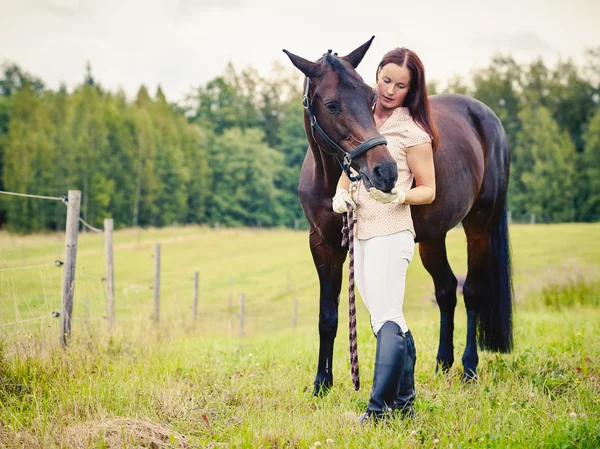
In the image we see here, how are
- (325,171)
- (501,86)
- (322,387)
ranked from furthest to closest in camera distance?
(501,86)
(322,387)
(325,171)

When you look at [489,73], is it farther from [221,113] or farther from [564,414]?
[564,414]

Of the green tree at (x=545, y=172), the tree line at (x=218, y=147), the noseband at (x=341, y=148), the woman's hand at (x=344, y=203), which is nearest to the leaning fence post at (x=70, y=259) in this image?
the noseband at (x=341, y=148)

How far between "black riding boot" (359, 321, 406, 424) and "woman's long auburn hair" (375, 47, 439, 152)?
3.75ft

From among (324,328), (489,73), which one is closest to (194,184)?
(489,73)

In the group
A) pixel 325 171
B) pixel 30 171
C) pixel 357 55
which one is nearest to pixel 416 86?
pixel 357 55

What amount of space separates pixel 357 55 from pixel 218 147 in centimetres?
5119

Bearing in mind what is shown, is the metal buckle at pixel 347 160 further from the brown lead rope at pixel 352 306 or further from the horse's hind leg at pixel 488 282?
the horse's hind leg at pixel 488 282

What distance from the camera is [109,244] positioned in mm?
7445

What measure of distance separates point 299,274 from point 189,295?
559 centimetres

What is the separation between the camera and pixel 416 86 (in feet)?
10.1

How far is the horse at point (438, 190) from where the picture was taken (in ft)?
9.84

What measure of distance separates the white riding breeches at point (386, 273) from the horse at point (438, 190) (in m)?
0.37

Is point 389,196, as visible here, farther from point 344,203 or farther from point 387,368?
point 387,368

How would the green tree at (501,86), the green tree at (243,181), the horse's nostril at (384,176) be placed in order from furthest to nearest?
1. the green tree at (243,181)
2. the green tree at (501,86)
3. the horse's nostril at (384,176)
